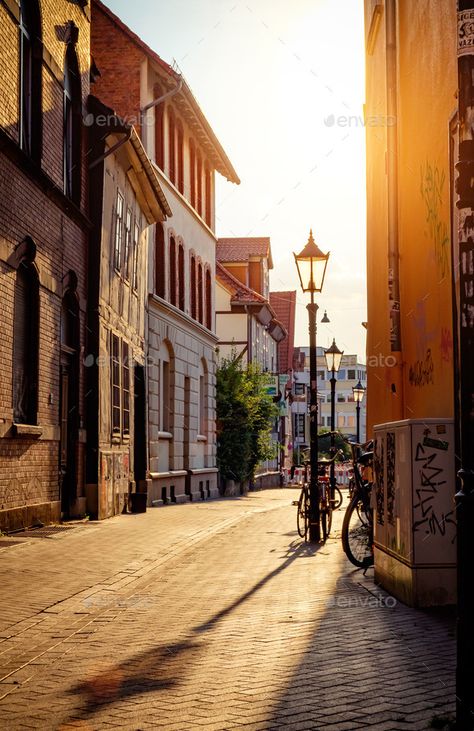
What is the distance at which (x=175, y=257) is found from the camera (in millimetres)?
32688

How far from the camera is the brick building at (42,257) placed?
14758 millimetres

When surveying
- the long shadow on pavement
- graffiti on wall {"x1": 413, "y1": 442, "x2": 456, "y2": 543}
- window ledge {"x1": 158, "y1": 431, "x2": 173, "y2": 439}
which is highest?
window ledge {"x1": 158, "y1": 431, "x2": 173, "y2": 439}

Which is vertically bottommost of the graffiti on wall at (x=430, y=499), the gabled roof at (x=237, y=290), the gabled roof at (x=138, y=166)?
the graffiti on wall at (x=430, y=499)

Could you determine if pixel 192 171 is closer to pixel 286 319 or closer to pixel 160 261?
pixel 160 261

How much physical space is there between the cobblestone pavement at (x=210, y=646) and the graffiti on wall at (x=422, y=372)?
235 centimetres

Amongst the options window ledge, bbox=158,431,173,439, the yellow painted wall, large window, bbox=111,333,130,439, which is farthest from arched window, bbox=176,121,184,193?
the yellow painted wall

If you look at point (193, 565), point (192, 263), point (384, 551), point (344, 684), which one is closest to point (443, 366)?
point (384, 551)

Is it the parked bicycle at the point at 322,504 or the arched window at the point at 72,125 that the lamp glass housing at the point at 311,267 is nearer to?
the parked bicycle at the point at 322,504

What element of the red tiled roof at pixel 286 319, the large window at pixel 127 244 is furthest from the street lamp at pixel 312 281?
the red tiled roof at pixel 286 319

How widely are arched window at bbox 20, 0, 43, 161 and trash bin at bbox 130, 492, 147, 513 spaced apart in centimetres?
964

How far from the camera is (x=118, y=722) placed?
5.42m

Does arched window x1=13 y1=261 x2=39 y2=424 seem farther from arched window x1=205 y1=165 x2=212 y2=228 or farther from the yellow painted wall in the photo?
arched window x1=205 y1=165 x2=212 y2=228

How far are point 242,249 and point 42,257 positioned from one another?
42.6 meters

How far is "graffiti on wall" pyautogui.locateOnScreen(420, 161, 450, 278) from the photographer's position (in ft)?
38.3
